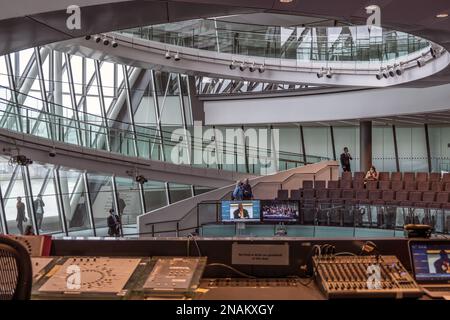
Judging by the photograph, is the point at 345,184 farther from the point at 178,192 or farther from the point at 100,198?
the point at 100,198

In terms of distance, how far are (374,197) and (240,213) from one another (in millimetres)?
4266

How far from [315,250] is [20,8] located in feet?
16.5

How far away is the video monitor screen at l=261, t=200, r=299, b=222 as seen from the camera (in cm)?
1472

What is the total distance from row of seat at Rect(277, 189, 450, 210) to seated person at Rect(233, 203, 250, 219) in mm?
1708

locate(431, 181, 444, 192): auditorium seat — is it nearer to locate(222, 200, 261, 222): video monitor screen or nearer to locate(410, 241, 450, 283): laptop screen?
locate(222, 200, 261, 222): video monitor screen

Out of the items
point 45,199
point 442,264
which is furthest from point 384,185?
point 442,264

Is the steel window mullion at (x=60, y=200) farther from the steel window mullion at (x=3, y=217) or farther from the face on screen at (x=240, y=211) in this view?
the face on screen at (x=240, y=211)

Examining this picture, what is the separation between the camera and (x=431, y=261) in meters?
2.62

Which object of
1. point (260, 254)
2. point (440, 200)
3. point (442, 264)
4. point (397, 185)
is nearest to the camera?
point (442, 264)

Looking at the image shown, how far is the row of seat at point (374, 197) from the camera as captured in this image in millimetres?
13791

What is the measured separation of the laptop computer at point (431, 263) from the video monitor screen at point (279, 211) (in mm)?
12062

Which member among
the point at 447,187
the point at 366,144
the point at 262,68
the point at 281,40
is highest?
the point at 281,40
